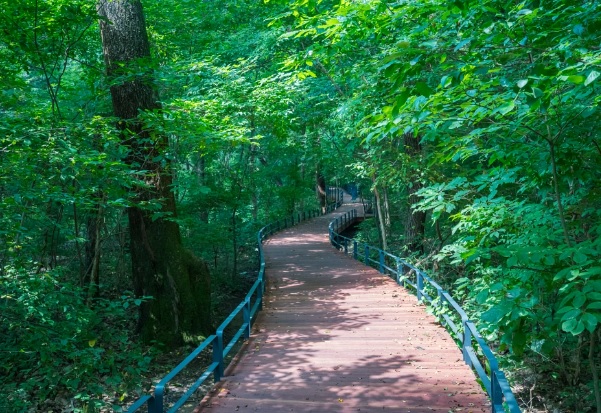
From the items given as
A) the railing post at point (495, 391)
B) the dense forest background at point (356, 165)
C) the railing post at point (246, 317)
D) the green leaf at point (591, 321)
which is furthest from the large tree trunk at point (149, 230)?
the green leaf at point (591, 321)

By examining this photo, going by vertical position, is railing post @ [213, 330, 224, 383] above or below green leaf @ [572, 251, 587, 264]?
below

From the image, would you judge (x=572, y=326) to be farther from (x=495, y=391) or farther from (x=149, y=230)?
(x=149, y=230)

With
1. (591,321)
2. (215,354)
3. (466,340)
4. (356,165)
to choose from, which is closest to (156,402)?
(215,354)

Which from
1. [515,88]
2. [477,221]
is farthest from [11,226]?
[477,221]

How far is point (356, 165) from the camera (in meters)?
15.1

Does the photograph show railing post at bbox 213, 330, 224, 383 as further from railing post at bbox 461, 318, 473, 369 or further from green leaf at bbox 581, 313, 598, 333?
green leaf at bbox 581, 313, 598, 333

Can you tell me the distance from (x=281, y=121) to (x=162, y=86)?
4.23m

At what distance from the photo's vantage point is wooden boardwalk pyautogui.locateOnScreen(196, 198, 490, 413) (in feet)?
17.6

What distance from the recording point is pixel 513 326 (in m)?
4.05

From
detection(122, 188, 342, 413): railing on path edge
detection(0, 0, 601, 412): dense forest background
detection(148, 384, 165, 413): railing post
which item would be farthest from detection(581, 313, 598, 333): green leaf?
detection(148, 384, 165, 413): railing post

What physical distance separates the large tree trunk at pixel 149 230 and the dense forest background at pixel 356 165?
0.20 ft

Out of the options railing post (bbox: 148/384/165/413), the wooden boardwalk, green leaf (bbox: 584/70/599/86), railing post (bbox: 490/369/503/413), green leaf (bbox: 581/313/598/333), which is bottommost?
the wooden boardwalk

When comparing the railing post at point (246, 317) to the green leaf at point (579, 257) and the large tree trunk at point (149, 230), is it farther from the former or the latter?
the green leaf at point (579, 257)

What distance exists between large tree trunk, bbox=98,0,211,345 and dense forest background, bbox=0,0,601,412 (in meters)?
0.06
